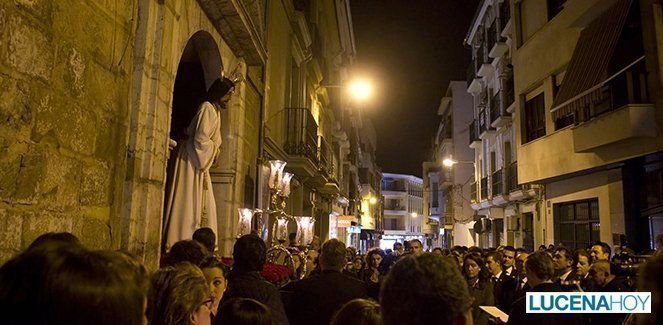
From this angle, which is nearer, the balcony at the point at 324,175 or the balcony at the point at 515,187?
the balcony at the point at 324,175

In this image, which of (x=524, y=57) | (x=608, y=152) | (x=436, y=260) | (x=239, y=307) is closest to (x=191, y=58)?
(x=239, y=307)

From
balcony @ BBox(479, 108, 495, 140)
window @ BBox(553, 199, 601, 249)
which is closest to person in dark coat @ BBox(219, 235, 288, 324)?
window @ BBox(553, 199, 601, 249)

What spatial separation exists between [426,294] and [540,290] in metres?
3.44

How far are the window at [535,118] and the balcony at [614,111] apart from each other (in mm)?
3254

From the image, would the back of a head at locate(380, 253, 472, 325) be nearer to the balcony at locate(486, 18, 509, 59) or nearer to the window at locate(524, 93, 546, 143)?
Result: the window at locate(524, 93, 546, 143)

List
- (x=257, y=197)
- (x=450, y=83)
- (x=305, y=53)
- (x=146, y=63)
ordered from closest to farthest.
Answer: (x=146, y=63), (x=257, y=197), (x=305, y=53), (x=450, y=83)

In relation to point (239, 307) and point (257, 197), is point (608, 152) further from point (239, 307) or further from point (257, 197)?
point (239, 307)

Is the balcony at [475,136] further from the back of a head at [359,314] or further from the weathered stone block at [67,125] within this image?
the back of a head at [359,314]

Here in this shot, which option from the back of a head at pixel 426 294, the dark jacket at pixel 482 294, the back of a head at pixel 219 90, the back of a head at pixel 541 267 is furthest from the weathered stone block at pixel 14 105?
the dark jacket at pixel 482 294

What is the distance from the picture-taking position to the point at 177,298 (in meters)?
2.58

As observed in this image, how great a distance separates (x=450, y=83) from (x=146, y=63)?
40096 mm

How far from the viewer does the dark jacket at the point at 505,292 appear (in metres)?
6.76

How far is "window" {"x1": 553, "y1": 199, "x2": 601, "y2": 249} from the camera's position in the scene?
14898mm

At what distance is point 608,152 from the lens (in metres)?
12.8
